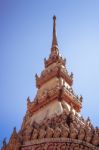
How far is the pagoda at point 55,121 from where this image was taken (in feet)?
65.2

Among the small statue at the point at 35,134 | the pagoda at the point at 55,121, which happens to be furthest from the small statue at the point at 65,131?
the small statue at the point at 35,134

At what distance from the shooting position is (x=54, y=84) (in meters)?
26.7

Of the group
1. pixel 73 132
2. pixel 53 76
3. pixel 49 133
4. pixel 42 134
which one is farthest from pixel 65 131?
pixel 53 76

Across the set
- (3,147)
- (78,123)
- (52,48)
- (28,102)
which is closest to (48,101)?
(28,102)

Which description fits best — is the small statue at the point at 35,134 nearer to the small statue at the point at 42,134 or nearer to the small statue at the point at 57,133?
the small statue at the point at 42,134

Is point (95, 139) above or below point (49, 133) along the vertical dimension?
below

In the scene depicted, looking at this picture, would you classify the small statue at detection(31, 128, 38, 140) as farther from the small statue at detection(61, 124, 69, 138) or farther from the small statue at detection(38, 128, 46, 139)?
the small statue at detection(61, 124, 69, 138)

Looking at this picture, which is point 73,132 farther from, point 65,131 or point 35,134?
point 35,134

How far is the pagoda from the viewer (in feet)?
65.2

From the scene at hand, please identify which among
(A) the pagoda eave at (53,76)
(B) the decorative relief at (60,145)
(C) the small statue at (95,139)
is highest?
(A) the pagoda eave at (53,76)

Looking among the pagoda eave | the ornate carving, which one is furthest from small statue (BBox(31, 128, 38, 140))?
the pagoda eave

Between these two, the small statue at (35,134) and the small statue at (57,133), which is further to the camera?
the small statue at (35,134)

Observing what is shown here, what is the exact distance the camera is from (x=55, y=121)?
21.6 m

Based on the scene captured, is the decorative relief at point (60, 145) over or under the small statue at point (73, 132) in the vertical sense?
under
